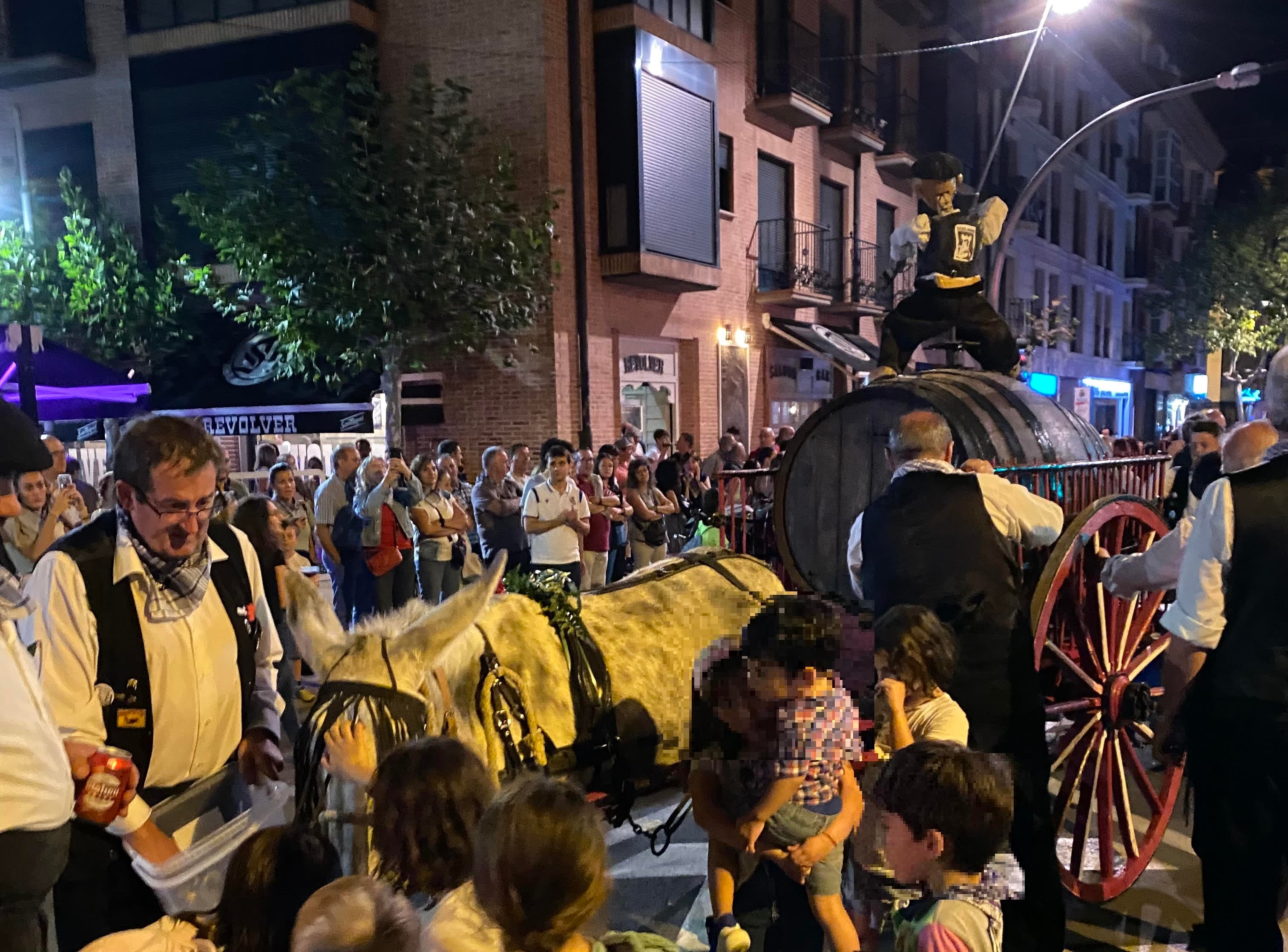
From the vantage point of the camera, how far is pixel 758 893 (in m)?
3.02

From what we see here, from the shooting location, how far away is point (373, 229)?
36.1ft

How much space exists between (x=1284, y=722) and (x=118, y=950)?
10.4ft

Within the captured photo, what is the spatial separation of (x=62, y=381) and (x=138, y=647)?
9.06 meters

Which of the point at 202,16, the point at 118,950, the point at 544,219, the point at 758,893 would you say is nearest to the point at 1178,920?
the point at 758,893

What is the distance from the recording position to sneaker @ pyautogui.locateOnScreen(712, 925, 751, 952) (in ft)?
9.00

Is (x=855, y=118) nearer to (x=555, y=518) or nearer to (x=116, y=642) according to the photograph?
A: (x=555, y=518)

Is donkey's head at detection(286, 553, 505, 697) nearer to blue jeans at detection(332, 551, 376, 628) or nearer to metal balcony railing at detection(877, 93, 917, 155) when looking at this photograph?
blue jeans at detection(332, 551, 376, 628)

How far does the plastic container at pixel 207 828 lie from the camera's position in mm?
2199

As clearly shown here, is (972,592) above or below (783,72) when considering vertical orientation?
below

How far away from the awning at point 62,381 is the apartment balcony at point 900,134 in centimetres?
1667

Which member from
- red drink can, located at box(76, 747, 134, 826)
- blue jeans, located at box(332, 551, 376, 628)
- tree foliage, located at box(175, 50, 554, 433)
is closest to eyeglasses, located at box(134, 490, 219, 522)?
red drink can, located at box(76, 747, 134, 826)

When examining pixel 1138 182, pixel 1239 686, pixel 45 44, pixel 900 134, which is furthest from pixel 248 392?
pixel 1138 182

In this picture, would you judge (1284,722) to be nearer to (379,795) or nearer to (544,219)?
(379,795)

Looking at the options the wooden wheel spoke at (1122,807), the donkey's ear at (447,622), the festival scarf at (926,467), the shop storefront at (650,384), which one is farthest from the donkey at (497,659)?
the shop storefront at (650,384)
